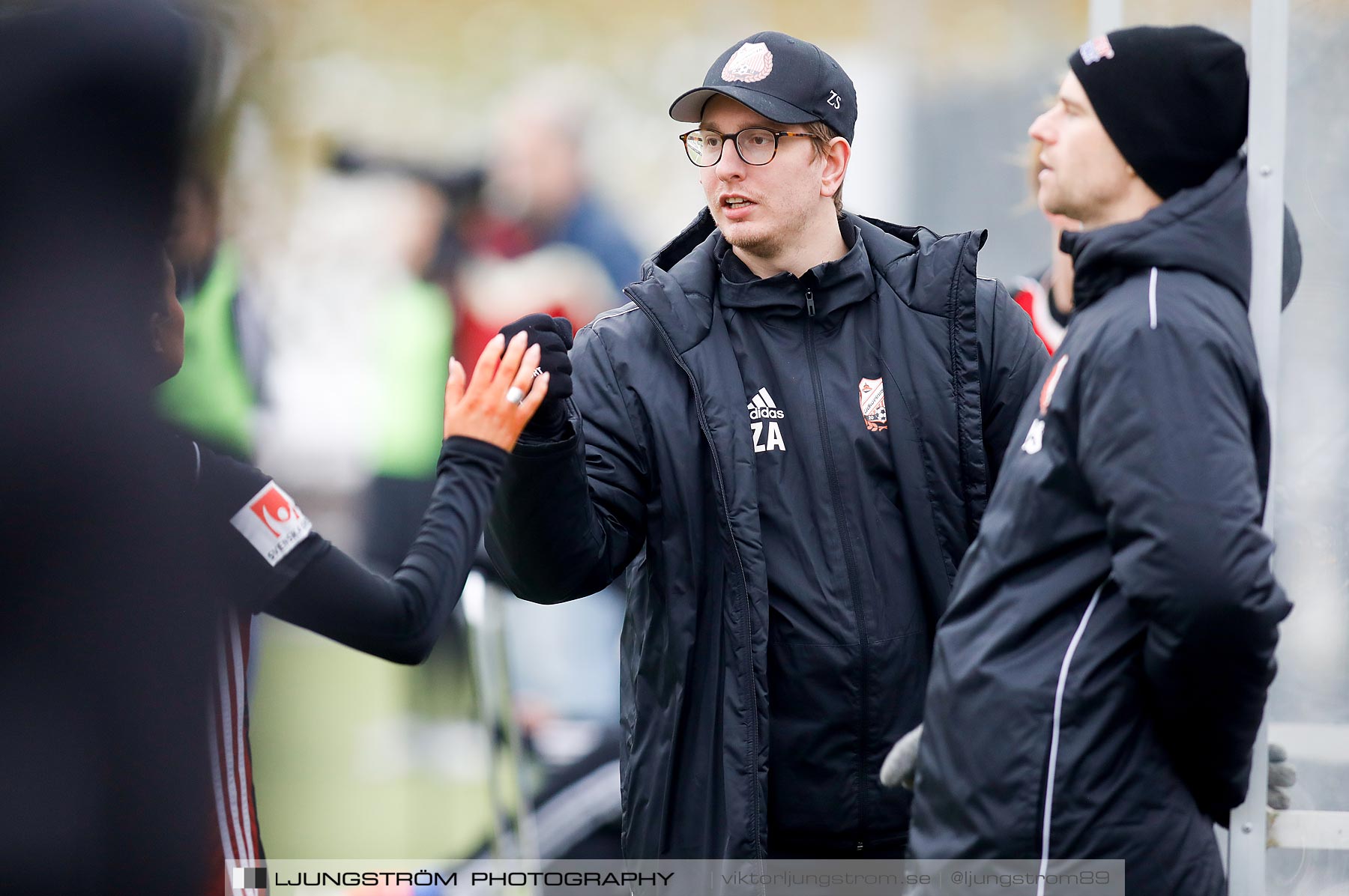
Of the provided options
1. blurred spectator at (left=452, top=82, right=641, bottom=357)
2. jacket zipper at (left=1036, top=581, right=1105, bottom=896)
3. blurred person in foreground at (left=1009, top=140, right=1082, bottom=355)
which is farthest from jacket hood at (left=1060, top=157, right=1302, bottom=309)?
blurred spectator at (left=452, top=82, right=641, bottom=357)

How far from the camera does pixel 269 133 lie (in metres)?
3.96

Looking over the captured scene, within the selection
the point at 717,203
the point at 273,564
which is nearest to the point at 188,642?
the point at 273,564

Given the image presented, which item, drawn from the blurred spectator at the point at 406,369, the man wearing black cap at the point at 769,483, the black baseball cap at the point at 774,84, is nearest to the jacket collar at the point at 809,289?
the man wearing black cap at the point at 769,483

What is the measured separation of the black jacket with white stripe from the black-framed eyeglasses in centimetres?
82

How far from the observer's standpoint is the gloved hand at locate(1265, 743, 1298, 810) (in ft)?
6.50

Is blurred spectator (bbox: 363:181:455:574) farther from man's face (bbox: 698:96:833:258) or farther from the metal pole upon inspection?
the metal pole

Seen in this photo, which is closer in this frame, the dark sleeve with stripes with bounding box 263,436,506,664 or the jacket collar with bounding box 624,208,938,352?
the dark sleeve with stripes with bounding box 263,436,506,664

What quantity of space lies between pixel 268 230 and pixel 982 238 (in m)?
2.31

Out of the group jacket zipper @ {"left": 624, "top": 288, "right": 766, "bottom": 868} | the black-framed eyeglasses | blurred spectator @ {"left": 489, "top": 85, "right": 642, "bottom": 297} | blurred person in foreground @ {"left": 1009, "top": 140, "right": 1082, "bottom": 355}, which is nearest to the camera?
jacket zipper @ {"left": 624, "top": 288, "right": 766, "bottom": 868}

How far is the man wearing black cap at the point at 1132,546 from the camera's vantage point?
5.33ft

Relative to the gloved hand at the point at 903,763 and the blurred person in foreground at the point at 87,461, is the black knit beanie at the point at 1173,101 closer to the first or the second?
the gloved hand at the point at 903,763

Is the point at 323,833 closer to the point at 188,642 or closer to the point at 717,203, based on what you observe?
the point at 717,203

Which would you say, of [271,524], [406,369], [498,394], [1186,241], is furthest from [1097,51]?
[406,369]

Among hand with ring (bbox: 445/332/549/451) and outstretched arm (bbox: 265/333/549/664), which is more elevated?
hand with ring (bbox: 445/332/549/451)
